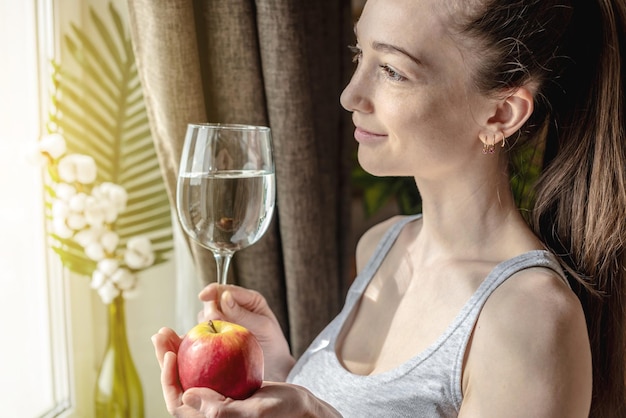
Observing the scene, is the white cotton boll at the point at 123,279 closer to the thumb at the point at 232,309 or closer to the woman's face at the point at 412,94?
the thumb at the point at 232,309

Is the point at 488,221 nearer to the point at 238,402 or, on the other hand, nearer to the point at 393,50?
the point at 393,50

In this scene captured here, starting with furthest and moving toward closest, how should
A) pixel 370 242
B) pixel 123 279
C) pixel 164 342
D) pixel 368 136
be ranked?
pixel 370 242 → pixel 123 279 → pixel 368 136 → pixel 164 342

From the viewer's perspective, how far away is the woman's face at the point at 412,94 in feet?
3.63

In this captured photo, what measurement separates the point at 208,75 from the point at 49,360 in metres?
0.60

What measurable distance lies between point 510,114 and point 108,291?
2.41ft

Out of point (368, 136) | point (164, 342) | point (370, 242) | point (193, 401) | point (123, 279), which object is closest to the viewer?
point (193, 401)

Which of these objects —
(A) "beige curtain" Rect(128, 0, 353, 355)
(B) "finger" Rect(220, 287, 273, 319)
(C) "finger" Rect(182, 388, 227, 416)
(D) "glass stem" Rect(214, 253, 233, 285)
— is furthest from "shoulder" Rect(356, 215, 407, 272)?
(C) "finger" Rect(182, 388, 227, 416)

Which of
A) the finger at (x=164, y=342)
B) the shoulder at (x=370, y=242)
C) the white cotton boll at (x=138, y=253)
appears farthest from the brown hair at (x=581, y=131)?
the white cotton boll at (x=138, y=253)

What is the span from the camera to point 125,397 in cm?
146

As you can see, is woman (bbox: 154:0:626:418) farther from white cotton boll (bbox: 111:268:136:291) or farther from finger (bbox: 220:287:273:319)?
white cotton boll (bbox: 111:268:136:291)

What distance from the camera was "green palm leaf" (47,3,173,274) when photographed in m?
1.41

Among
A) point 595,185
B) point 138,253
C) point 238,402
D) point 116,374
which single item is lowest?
point 116,374

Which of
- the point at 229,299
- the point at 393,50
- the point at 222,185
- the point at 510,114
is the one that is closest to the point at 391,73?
the point at 393,50

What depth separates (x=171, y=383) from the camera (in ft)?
3.32
